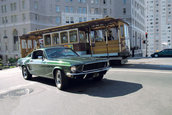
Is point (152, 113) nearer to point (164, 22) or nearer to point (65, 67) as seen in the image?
point (65, 67)

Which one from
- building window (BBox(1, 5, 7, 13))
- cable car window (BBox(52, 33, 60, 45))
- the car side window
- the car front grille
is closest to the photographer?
the car front grille

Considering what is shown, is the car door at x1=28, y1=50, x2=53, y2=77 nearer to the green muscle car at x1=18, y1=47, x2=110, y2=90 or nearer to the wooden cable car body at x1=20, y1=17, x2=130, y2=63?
the green muscle car at x1=18, y1=47, x2=110, y2=90

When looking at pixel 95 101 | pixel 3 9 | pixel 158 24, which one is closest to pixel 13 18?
pixel 3 9

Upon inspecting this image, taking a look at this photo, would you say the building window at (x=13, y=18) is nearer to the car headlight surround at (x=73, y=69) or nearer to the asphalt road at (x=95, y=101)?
the asphalt road at (x=95, y=101)

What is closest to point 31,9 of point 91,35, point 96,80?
point 91,35

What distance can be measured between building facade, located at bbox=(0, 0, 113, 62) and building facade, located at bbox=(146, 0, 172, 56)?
211 ft

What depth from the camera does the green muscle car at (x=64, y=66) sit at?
527 centimetres

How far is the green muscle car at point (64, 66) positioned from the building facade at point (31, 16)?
43.1 m

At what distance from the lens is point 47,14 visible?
50531mm

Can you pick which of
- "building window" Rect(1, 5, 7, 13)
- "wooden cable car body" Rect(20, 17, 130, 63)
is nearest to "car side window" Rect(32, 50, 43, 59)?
"wooden cable car body" Rect(20, 17, 130, 63)

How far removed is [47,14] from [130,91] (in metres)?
49.9

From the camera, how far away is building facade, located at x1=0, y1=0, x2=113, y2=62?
4741cm

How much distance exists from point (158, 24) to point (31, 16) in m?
86.1

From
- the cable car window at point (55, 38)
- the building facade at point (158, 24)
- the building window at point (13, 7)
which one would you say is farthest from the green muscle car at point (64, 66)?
the building facade at point (158, 24)
